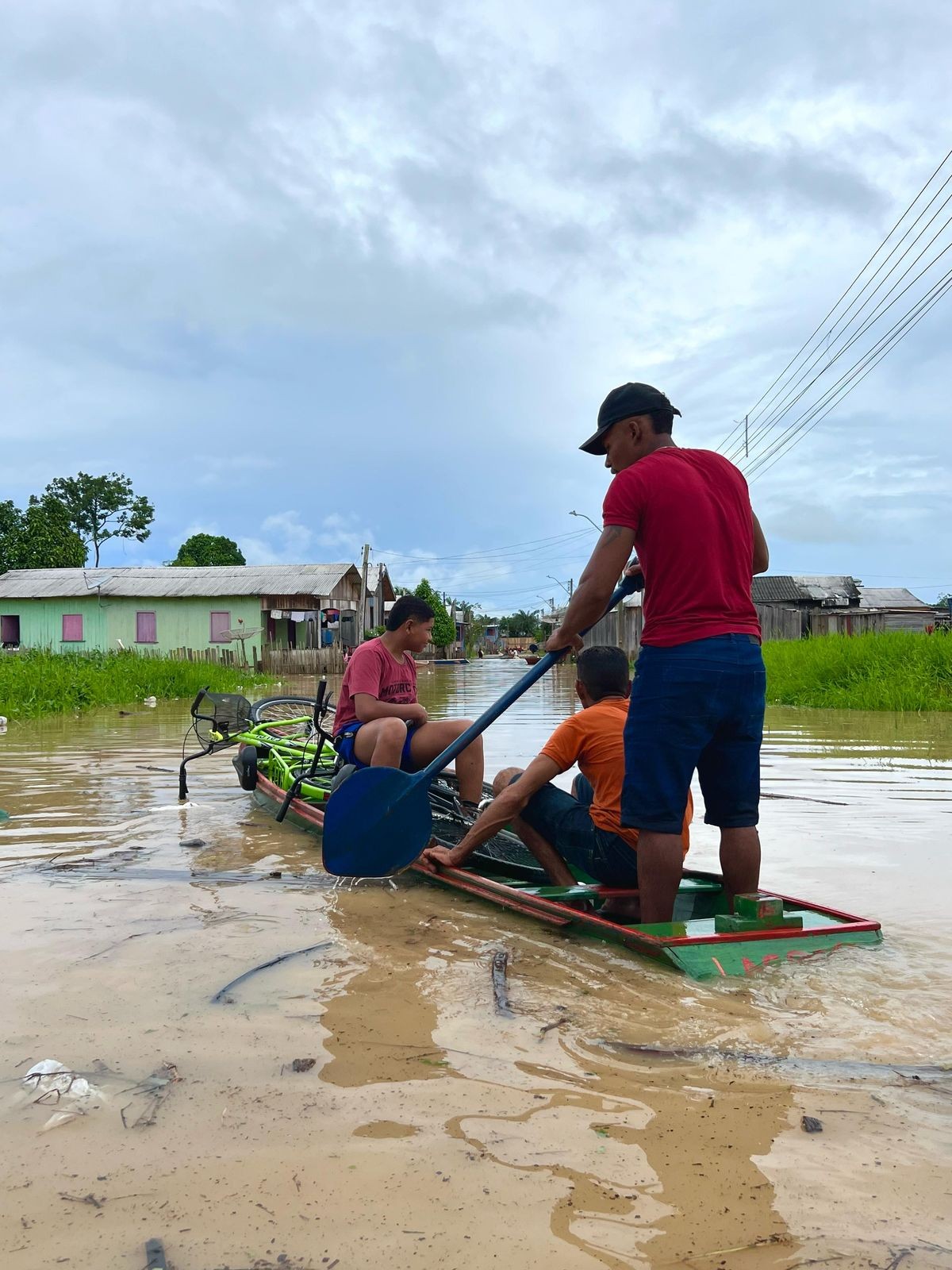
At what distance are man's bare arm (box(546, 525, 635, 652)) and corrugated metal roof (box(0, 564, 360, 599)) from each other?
98.3ft

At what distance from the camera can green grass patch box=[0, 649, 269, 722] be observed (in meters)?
15.6

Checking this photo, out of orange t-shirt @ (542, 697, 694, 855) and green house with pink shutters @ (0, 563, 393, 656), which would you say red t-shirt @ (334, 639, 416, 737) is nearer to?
orange t-shirt @ (542, 697, 694, 855)

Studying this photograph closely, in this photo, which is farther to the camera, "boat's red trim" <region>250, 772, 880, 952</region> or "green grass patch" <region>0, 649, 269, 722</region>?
"green grass patch" <region>0, 649, 269, 722</region>

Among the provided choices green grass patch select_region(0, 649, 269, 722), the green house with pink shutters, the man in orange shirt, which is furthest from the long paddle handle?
the green house with pink shutters

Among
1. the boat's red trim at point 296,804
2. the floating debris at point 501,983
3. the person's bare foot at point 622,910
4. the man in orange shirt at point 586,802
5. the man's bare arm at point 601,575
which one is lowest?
the floating debris at point 501,983

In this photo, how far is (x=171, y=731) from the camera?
508 inches

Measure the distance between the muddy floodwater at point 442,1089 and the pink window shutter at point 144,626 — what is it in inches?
1213

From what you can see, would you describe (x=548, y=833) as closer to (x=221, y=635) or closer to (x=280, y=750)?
(x=280, y=750)

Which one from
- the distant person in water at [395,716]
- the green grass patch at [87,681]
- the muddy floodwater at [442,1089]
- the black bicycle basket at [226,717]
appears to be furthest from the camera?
the green grass patch at [87,681]

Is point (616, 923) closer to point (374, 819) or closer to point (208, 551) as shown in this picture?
point (374, 819)

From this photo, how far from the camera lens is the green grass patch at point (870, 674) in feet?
45.2

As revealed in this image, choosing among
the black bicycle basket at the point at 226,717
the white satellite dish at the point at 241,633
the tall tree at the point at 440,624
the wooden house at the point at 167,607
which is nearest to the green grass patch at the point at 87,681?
the black bicycle basket at the point at 226,717

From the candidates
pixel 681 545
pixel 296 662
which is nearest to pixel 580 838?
pixel 681 545

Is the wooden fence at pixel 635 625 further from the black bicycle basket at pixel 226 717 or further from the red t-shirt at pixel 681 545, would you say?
the red t-shirt at pixel 681 545
